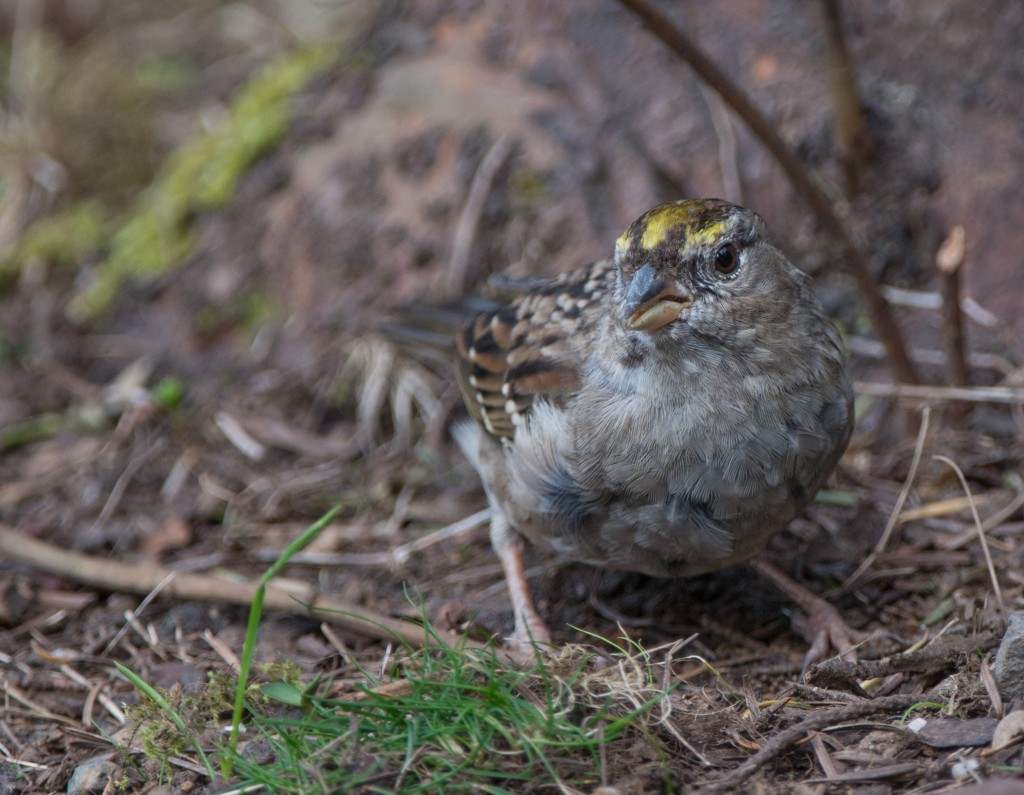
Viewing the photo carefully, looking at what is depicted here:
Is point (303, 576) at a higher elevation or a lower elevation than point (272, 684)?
lower

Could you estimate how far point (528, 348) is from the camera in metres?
3.71

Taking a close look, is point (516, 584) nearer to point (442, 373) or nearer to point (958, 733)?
point (442, 373)

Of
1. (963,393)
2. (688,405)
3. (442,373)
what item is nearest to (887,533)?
(963,393)

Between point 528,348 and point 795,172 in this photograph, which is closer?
point 528,348

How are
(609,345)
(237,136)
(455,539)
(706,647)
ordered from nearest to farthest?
1. (609,345)
2. (706,647)
3. (455,539)
4. (237,136)

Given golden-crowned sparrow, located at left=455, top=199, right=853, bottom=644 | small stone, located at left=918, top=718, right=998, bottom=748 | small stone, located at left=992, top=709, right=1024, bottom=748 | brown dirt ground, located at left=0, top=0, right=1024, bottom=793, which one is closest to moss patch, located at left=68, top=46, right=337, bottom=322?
brown dirt ground, located at left=0, top=0, right=1024, bottom=793

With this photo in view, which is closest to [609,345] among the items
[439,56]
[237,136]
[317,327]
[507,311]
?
[507,311]

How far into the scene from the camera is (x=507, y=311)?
4.05 m

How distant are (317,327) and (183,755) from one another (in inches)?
111

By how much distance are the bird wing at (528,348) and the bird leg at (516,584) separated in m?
0.37

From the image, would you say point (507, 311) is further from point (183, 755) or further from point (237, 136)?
point (237, 136)

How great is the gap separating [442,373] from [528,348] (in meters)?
1.40

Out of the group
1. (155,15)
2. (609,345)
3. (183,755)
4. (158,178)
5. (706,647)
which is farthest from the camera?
(155,15)

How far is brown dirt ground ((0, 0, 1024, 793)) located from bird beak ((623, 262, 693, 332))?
1.00m
